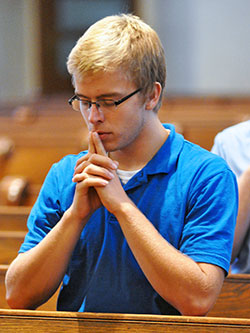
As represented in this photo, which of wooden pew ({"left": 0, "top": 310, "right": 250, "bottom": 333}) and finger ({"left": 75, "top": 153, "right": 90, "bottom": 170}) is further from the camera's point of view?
finger ({"left": 75, "top": 153, "right": 90, "bottom": 170})

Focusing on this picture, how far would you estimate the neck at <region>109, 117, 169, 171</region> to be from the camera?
77 cm

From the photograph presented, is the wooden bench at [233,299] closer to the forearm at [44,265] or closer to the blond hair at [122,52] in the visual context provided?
the forearm at [44,265]

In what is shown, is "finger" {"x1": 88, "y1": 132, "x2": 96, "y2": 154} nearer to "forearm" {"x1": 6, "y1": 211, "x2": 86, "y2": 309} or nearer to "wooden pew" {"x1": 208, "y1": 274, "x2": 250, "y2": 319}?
"forearm" {"x1": 6, "y1": 211, "x2": 86, "y2": 309}

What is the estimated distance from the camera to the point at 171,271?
664 millimetres

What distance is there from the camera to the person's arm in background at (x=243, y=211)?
0.99 m

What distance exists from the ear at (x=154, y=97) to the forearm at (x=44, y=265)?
0.62ft

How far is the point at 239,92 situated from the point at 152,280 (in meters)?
3.51

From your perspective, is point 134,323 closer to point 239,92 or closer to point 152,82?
point 152,82

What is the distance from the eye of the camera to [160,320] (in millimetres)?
643

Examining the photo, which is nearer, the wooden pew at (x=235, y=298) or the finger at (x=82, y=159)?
the finger at (x=82, y=159)

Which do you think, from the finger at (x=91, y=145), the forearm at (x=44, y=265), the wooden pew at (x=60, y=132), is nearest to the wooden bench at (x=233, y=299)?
the forearm at (x=44, y=265)

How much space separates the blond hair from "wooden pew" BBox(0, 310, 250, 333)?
30cm

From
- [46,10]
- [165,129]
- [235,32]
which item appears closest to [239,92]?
[235,32]

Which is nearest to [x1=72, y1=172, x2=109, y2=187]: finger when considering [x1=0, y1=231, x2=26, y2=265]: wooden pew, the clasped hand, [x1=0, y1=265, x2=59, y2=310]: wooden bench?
the clasped hand
